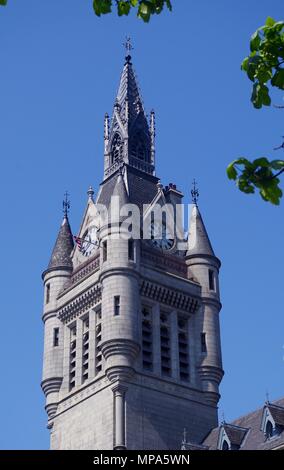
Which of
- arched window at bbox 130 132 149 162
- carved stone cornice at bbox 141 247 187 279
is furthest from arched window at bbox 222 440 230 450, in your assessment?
arched window at bbox 130 132 149 162

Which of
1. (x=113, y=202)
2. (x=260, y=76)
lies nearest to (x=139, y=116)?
(x=113, y=202)

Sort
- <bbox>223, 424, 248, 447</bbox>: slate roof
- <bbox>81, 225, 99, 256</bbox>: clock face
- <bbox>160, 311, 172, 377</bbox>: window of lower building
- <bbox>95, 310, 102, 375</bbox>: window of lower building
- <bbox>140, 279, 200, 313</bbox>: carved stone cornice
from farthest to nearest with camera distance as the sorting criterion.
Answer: <bbox>81, 225, 99, 256</bbox>: clock face → <bbox>140, 279, 200, 313</bbox>: carved stone cornice → <bbox>160, 311, 172, 377</bbox>: window of lower building → <bbox>95, 310, 102, 375</bbox>: window of lower building → <bbox>223, 424, 248, 447</bbox>: slate roof

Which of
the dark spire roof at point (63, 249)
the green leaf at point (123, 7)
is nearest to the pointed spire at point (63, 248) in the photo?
the dark spire roof at point (63, 249)

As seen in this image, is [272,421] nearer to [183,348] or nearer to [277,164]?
[183,348]

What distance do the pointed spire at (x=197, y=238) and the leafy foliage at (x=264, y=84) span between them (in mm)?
59727

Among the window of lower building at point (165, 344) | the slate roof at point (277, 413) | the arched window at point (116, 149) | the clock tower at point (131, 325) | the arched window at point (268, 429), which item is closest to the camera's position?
the slate roof at point (277, 413)

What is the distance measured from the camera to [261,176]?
14.2m

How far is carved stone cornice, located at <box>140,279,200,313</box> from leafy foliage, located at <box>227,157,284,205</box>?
54.7 m

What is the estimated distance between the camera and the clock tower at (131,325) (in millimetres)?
64812

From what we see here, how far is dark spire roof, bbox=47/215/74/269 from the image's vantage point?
76.0 metres

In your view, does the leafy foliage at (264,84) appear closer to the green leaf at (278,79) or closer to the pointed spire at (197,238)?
the green leaf at (278,79)

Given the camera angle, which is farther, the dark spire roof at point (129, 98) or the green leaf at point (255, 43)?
the dark spire roof at point (129, 98)

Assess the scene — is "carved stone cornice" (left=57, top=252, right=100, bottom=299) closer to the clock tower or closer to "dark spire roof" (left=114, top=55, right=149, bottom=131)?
the clock tower
